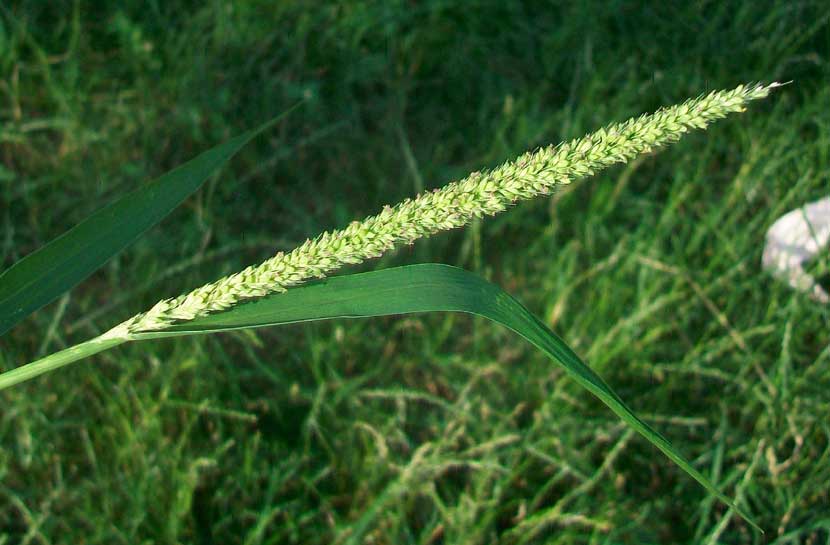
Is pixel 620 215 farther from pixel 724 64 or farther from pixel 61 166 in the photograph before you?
pixel 61 166

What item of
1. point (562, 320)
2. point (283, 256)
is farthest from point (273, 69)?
point (283, 256)

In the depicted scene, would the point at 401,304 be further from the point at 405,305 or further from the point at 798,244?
the point at 798,244

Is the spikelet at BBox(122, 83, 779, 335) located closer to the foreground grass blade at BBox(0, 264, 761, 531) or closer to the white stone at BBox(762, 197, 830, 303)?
the foreground grass blade at BBox(0, 264, 761, 531)

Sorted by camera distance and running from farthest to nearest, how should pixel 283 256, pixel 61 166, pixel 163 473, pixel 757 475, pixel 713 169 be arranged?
pixel 713 169 → pixel 61 166 → pixel 757 475 → pixel 163 473 → pixel 283 256

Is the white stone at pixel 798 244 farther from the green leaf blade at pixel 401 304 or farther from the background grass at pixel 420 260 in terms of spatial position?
the green leaf blade at pixel 401 304

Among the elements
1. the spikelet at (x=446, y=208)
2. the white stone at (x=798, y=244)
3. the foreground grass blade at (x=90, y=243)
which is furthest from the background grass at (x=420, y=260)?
the spikelet at (x=446, y=208)

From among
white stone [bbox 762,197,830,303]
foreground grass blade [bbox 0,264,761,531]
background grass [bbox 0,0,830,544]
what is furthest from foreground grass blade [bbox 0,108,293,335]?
white stone [bbox 762,197,830,303]
